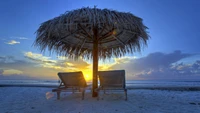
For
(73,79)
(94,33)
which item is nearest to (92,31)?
(94,33)

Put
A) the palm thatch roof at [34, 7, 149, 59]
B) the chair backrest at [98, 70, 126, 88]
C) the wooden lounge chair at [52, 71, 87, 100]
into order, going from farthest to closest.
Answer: the wooden lounge chair at [52, 71, 87, 100]
the chair backrest at [98, 70, 126, 88]
the palm thatch roof at [34, 7, 149, 59]

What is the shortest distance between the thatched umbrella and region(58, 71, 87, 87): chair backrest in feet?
1.27

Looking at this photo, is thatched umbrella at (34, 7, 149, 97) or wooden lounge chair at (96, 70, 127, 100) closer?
thatched umbrella at (34, 7, 149, 97)

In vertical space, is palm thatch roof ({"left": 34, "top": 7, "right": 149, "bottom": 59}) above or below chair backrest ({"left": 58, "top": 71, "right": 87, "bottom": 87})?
above

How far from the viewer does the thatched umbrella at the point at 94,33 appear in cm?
379

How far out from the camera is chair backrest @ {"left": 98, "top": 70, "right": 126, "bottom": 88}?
4.36 metres

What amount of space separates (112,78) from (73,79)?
1170 mm

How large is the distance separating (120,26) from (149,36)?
1358 millimetres

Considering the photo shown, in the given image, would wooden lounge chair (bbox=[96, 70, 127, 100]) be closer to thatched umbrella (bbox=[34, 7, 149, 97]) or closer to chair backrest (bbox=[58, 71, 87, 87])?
thatched umbrella (bbox=[34, 7, 149, 97])

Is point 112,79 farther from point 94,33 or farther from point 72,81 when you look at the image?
point 94,33

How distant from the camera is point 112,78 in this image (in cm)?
445

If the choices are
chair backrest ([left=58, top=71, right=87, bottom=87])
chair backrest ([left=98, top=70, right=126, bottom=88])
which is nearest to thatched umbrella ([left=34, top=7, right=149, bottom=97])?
chair backrest ([left=98, top=70, right=126, bottom=88])

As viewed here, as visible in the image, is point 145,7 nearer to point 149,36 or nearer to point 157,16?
point 157,16

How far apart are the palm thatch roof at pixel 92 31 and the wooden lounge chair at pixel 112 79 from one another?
1.08 m
